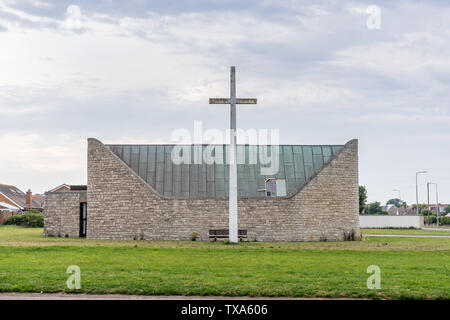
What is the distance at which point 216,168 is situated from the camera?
37.5 m

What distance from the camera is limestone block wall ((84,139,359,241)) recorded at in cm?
3259

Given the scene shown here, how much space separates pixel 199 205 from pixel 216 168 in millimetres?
5242

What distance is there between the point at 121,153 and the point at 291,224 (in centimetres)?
1311

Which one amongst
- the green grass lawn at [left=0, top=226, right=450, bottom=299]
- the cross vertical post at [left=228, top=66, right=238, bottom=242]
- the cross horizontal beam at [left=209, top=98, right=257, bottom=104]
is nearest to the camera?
the green grass lawn at [left=0, top=226, right=450, bottom=299]

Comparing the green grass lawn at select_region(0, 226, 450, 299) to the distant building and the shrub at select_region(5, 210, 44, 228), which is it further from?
the distant building

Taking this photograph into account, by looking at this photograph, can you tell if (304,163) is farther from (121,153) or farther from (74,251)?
(74,251)

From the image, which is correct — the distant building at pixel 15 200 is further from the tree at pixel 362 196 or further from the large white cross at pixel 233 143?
the large white cross at pixel 233 143

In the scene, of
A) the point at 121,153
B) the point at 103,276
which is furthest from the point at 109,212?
the point at 103,276

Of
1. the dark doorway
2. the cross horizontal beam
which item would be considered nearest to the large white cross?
the cross horizontal beam

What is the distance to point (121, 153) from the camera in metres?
37.9

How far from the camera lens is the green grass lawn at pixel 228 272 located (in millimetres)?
12141

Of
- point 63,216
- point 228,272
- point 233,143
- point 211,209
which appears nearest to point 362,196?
point 211,209

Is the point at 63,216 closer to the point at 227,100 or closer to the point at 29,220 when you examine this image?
the point at 227,100

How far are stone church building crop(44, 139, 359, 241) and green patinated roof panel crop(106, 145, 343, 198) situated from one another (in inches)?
3.5
